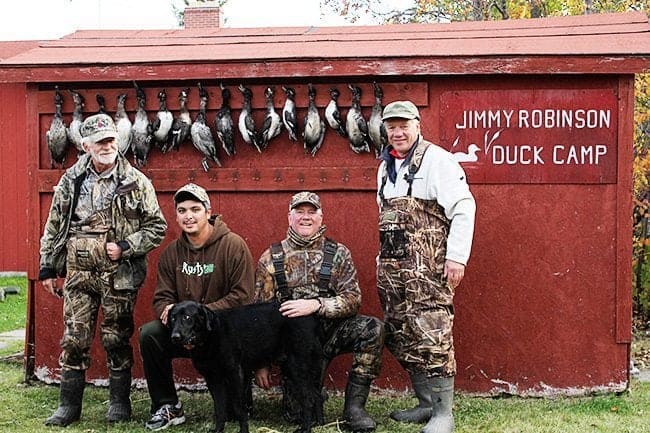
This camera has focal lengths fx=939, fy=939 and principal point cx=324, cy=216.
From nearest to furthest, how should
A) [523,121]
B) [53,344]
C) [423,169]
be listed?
[423,169]
[523,121]
[53,344]

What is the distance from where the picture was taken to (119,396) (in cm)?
592

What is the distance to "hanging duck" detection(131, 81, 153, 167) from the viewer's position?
6699mm

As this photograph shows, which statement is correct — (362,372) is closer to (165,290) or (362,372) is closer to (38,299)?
(165,290)

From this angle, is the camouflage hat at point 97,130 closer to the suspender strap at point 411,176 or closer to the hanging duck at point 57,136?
the hanging duck at point 57,136

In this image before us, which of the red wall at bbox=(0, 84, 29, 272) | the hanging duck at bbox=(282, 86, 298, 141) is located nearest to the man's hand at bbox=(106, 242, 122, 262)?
the hanging duck at bbox=(282, 86, 298, 141)

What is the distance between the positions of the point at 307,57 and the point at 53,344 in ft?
9.26

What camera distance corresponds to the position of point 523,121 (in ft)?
20.9

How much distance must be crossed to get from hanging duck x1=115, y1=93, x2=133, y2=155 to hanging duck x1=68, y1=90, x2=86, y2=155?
0.89 feet

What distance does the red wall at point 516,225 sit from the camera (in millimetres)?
6312

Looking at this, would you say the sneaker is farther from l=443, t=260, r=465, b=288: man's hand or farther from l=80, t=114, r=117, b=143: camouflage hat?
l=443, t=260, r=465, b=288: man's hand

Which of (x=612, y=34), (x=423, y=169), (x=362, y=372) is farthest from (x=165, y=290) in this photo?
(x=612, y=34)

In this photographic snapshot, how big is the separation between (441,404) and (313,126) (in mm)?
2157

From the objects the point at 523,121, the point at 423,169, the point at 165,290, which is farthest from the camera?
the point at 523,121

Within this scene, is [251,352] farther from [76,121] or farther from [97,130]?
[76,121]
